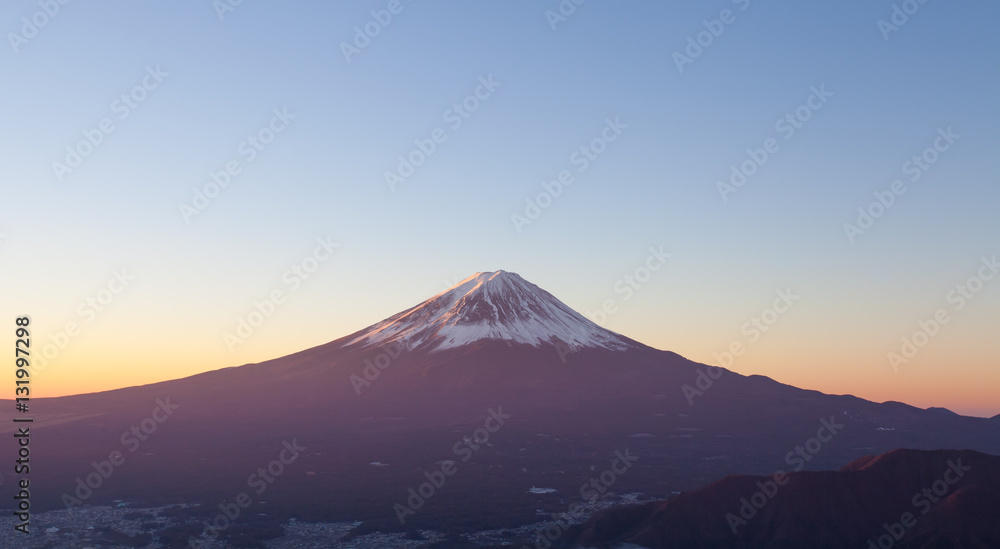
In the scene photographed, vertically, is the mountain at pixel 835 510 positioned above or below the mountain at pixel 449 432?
below

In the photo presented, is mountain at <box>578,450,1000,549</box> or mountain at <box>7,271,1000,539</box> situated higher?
mountain at <box>7,271,1000,539</box>

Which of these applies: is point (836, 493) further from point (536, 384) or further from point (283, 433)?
point (536, 384)

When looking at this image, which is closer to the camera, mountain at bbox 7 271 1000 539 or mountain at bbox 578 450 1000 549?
→ mountain at bbox 578 450 1000 549

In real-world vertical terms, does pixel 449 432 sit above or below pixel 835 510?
above

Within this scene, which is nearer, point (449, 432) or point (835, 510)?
point (835, 510)

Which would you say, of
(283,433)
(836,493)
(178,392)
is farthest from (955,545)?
(178,392)
